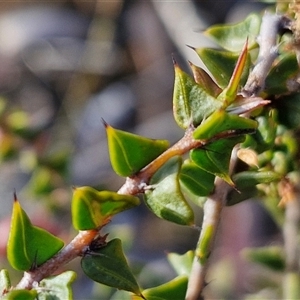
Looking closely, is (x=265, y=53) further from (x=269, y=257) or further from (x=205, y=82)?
(x=269, y=257)

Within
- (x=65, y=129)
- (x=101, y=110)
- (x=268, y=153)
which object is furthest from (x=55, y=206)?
(x=101, y=110)

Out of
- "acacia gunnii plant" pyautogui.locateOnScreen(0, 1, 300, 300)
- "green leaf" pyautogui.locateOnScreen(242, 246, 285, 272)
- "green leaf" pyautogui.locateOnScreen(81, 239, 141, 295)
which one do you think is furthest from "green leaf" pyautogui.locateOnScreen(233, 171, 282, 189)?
"green leaf" pyautogui.locateOnScreen(242, 246, 285, 272)

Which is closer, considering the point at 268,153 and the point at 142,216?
the point at 268,153

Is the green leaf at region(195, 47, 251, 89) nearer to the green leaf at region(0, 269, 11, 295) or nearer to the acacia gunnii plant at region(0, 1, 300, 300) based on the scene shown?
the acacia gunnii plant at region(0, 1, 300, 300)

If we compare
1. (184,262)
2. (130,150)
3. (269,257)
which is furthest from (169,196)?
(269,257)

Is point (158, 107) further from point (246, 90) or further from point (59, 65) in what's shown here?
point (246, 90)

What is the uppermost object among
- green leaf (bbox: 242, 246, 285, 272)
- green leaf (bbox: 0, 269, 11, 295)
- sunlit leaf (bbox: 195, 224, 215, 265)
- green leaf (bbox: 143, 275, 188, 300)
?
green leaf (bbox: 0, 269, 11, 295)

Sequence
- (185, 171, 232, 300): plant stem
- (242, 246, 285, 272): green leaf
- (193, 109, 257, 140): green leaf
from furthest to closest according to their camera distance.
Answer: (242, 246, 285, 272): green leaf, (185, 171, 232, 300): plant stem, (193, 109, 257, 140): green leaf
